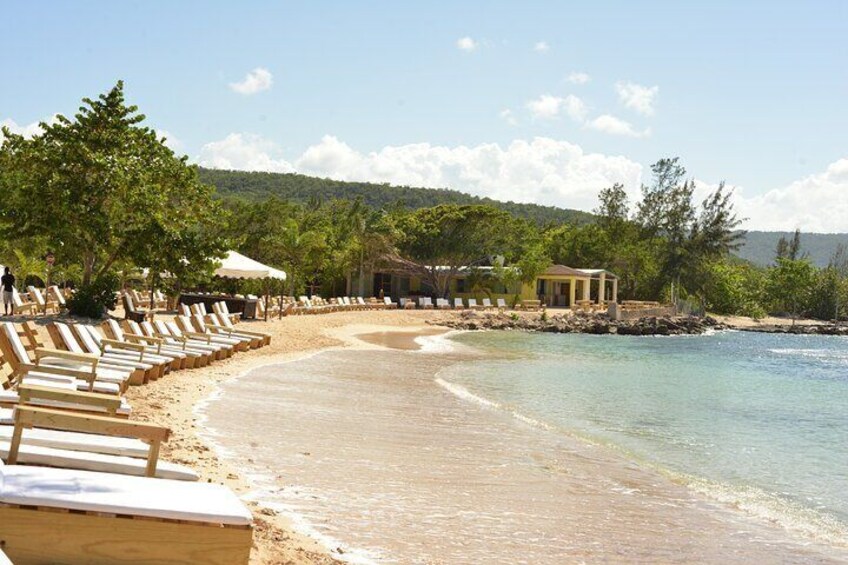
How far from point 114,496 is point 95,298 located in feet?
68.0

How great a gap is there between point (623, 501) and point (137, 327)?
30.9 ft

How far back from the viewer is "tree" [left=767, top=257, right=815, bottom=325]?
9206cm

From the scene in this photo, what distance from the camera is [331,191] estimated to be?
132 m

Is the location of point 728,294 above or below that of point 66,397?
above

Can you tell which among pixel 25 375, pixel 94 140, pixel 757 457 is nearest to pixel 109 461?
pixel 25 375

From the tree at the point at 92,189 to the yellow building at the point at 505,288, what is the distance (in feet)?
118

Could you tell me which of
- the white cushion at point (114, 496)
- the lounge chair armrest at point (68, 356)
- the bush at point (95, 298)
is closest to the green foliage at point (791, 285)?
the bush at point (95, 298)

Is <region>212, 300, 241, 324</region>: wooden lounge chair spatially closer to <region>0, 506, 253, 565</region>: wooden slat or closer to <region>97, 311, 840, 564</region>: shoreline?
<region>97, 311, 840, 564</region>: shoreline

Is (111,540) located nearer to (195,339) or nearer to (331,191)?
(195,339)

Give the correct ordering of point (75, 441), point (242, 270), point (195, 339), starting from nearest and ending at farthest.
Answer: point (75, 441) → point (195, 339) → point (242, 270)

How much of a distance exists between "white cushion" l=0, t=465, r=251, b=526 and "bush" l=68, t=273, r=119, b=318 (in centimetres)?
1999

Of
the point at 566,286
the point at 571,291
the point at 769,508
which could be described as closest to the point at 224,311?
the point at 769,508

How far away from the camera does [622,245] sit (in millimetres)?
79812

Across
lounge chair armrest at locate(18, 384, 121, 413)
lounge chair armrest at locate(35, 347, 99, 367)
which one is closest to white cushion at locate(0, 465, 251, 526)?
lounge chair armrest at locate(18, 384, 121, 413)
